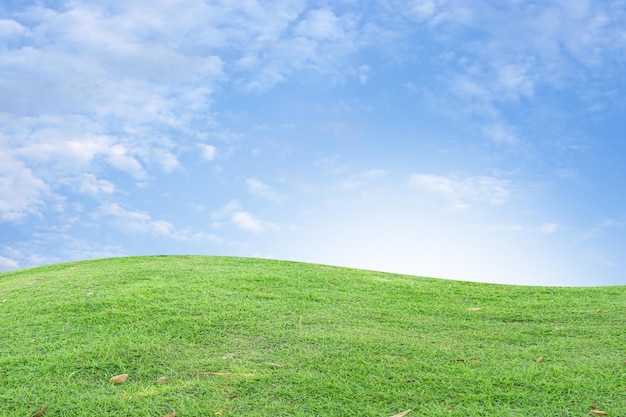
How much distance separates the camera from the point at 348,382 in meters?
3.48

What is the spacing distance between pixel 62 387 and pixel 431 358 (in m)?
2.53

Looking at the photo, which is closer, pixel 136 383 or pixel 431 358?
pixel 136 383

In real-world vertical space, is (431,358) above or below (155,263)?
below

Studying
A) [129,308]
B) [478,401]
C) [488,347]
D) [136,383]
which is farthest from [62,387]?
[488,347]

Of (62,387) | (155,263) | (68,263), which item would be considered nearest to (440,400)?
(62,387)

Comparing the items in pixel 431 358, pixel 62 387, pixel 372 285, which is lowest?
pixel 62 387

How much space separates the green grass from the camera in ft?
10.9

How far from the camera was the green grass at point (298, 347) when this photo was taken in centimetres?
333

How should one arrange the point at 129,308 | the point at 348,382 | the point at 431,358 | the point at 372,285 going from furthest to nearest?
the point at 372,285
the point at 129,308
the point at 431,358
the point at 348,382

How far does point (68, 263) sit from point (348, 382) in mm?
6308

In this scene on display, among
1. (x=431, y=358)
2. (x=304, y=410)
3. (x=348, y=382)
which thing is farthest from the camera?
(x=431, y=358)

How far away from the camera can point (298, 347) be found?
4.12 m

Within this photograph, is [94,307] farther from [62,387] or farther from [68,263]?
[68,263]

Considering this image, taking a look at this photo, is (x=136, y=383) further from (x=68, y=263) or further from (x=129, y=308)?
(x=68, y=263)
